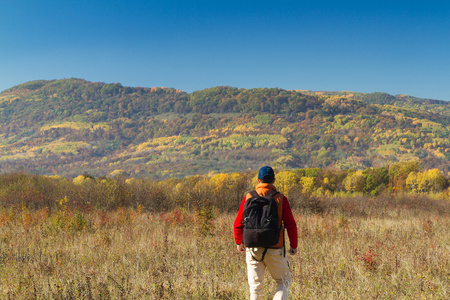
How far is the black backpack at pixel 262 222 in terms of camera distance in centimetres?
390

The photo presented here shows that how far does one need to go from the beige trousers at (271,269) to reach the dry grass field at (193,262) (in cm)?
103

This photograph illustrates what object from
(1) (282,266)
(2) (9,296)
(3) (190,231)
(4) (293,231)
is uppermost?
(4) (293,231)

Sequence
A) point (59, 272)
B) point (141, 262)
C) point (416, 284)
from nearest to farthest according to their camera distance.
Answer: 1. point (416, 284)
2. point (59, 272)
3. point (141, 262)

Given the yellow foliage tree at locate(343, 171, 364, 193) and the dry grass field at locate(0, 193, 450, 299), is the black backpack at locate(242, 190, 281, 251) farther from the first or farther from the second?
the yellow foliage tree at locate(343, 171, 364, 193)

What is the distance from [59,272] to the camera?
6066mm

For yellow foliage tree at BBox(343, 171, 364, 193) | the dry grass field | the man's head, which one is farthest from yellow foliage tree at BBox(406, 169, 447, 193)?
the man's head

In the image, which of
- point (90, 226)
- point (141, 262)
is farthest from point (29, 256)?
point (90, 226)

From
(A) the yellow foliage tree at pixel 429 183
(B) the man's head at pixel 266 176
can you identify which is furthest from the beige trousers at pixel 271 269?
(A) the yellow foliage tree at pixel 429 183

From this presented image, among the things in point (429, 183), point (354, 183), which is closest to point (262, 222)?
point (354, 183)

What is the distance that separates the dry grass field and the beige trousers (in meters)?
1.03

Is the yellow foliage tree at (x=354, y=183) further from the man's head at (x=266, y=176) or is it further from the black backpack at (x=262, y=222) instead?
the black backpack at (x=262, y=222)

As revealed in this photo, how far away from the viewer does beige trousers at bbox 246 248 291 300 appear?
405 cm

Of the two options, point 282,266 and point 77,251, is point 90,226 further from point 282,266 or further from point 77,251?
point 282,266

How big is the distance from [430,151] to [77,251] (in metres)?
212
